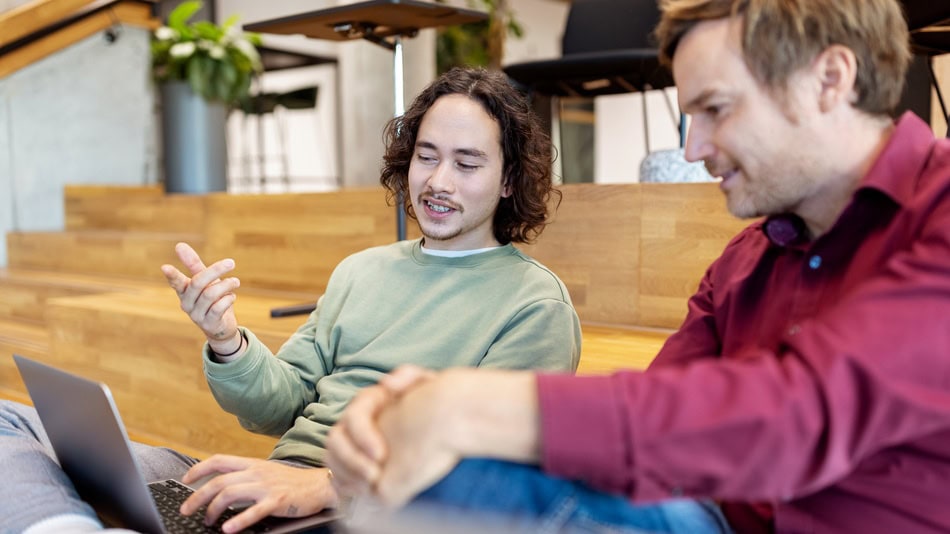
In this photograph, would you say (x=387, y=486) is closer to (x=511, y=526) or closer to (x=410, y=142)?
(x=511, y=526)

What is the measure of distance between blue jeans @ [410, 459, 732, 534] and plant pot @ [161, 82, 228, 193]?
11.9ft

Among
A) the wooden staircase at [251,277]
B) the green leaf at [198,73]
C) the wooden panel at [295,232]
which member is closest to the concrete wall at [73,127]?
the wooden staircase at [251,277]

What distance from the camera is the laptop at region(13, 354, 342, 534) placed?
97 cm

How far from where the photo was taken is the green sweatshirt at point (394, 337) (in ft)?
4.30

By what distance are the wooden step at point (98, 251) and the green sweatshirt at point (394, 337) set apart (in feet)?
6.73

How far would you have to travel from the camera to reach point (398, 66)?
2.43 m

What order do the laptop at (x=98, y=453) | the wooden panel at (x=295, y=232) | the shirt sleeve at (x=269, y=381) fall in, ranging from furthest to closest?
the wooden panel at (x=295, y=232) → the shirt sleeve at (x=269, y=381) → the laptop at (x=98, y=453)

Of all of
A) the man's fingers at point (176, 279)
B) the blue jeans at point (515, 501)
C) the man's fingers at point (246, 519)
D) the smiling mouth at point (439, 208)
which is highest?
the smiling mouth at point (439, 208)

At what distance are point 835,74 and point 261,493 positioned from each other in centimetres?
80

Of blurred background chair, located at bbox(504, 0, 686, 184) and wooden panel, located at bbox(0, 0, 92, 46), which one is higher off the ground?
wooden panel, located at bbox(0, 0, 92, 46)

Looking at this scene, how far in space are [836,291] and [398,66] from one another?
1784mm

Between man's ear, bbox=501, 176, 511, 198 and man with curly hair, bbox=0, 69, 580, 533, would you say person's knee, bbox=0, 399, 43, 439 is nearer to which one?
man with curly hair, bbox=0, 69, 580, 533

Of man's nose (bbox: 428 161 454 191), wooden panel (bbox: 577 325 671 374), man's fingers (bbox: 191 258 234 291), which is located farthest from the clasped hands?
wooden panel (bbox: 577 325 671 374)

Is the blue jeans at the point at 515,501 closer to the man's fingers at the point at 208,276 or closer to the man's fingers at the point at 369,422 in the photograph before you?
the man's fingers at the point at 369,422
